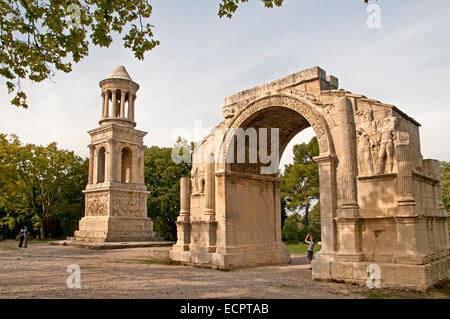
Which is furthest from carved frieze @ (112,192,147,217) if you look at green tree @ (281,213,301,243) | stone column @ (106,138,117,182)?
green tree @ (281,213,301,243)

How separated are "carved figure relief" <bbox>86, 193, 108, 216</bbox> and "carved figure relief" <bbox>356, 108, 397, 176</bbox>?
55.8 ft

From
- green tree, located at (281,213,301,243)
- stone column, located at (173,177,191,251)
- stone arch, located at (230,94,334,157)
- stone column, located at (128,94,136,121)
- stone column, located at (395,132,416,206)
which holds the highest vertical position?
stone column, located at (128,94,136,121)

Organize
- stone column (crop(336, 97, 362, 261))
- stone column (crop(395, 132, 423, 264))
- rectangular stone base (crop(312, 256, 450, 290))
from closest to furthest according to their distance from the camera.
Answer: rectangular stone base (crop(312, 256, 450, 290)) < stone column (crop(395, 132, 423, 264)) < stone column (crop(336, 97, 362, 261))

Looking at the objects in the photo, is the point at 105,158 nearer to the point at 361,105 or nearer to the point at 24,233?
the point at 24,233

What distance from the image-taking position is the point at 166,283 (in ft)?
28.6

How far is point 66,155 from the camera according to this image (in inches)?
1236

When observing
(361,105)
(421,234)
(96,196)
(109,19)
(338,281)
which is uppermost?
(109,19)

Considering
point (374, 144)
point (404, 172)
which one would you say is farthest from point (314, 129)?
point (404, 172)

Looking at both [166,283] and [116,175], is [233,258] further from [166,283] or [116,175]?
[116,175]

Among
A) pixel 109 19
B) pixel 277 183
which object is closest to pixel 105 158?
pixel 277 183

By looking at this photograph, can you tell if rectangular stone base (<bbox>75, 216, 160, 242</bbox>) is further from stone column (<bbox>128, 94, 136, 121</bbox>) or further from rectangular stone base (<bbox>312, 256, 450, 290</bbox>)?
rectangular stone base (<bbox>312, 256, 450, 290</bbox>)

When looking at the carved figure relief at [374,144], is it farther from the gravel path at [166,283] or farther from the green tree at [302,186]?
the green tree at [302,186]

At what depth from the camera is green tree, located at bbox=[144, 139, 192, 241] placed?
31898 mm
